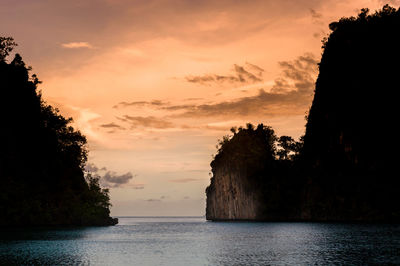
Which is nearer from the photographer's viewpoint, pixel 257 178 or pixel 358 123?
pixel 358 123

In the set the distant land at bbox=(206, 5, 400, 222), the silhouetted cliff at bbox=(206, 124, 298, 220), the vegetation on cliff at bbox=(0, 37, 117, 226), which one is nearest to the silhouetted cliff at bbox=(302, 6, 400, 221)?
the distant land at bbox=(206, 5, 400, 222)

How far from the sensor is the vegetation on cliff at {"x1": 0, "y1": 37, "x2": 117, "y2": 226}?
111 m

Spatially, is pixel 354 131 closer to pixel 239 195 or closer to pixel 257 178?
pixel 257 178

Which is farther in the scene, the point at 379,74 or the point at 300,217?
the point at 300,217

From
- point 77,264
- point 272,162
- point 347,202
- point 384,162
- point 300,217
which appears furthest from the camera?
point 272,162

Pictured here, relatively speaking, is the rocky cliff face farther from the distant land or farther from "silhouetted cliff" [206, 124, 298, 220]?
the distant land

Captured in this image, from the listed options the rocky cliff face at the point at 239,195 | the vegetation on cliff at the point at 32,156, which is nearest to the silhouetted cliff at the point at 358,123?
the rocky cliff face at the point at 239,195

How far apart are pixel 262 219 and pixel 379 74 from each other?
7269 cm

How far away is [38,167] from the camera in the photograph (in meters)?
122

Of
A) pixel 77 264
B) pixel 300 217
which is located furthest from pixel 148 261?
pixel 300 217

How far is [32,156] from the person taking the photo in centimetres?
12044

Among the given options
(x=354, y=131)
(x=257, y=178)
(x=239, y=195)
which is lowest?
(x=239, y=195)

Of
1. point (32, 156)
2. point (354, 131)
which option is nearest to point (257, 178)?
point (354, 131)

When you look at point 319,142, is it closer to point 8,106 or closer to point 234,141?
point 234,141
